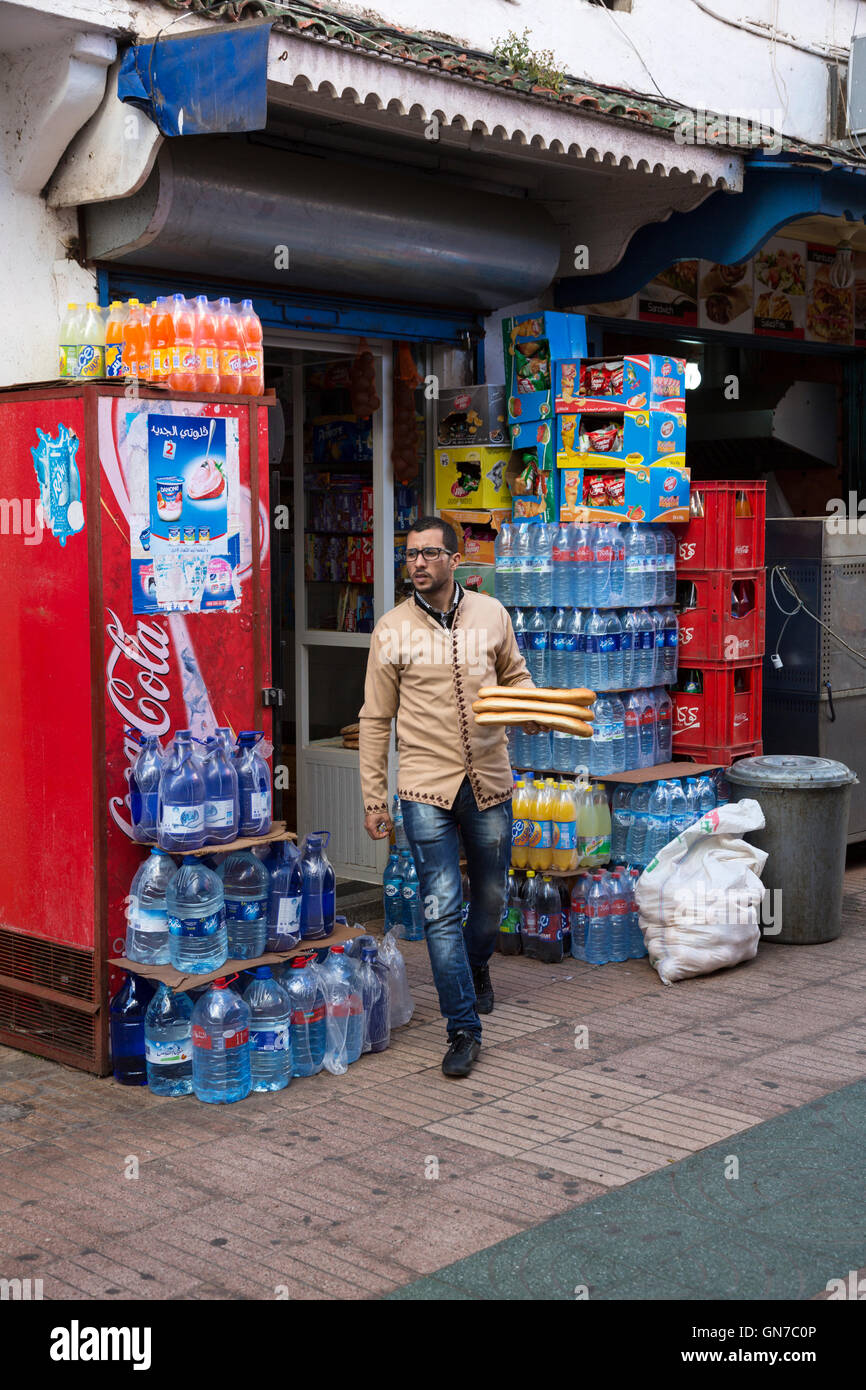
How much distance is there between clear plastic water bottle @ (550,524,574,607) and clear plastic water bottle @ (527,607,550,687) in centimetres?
12

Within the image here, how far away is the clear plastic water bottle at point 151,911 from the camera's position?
5.71 meters

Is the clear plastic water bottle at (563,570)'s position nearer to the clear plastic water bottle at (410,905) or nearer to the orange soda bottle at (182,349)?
the clear plastic water bottle at (410,905)

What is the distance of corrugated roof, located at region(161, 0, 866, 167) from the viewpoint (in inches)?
249

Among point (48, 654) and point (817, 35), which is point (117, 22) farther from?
point (817, 35)

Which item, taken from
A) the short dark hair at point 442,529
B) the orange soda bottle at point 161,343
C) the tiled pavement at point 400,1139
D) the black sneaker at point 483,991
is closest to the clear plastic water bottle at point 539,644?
the tiled pavement at point 400,1139

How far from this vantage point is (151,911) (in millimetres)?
5711

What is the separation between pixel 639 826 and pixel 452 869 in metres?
2.20

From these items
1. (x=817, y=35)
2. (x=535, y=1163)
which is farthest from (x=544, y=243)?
(x=535, y=1163)

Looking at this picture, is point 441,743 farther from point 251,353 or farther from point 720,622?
point 720,622

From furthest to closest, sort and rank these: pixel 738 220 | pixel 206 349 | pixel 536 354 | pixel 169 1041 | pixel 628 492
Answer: pixel 738 220, pixel 536 354, pixel 628 492, pixel 206 349, pixel 169 1041

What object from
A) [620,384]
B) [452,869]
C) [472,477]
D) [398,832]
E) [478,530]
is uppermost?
[620,384]

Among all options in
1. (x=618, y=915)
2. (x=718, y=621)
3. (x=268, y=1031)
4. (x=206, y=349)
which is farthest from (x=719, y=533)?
(x=268, y=1031)

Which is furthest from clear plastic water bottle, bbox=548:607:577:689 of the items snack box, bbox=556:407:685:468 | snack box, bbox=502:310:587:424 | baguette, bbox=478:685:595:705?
baguette, bbox=478:685:595:705
